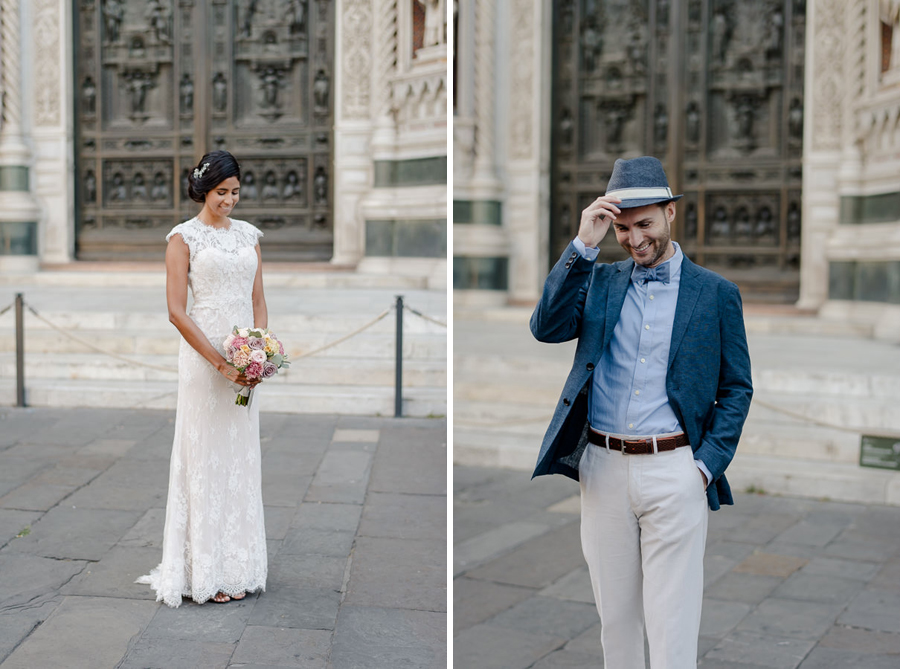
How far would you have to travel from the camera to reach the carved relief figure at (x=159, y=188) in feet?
30.3

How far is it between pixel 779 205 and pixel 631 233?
827 cm

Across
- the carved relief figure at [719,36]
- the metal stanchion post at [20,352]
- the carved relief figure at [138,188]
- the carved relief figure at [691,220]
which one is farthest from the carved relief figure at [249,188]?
the metal stanchion post at [20,352]

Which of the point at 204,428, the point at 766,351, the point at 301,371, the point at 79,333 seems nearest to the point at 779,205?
the point at 766,351

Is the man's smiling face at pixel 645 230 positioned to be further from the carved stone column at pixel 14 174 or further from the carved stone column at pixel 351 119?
the carved stone column at pixel 351 119

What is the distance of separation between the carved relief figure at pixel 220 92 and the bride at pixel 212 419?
21.9 feet

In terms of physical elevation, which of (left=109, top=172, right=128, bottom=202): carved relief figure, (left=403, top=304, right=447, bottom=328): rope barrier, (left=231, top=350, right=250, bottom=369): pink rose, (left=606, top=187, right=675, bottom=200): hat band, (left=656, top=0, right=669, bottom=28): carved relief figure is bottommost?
(left=403, top=304, right=447, bottom=328): rope barrier

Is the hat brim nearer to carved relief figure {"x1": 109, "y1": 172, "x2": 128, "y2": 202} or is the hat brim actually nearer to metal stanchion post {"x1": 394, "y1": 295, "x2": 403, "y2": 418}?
metal stanchion post {"x1": 394, "y1": 295, "x2": 403, "y2": 418}

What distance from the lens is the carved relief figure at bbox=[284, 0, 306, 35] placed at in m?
9.67

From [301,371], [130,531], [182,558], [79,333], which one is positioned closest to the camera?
[182,558]

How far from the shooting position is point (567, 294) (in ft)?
7.97

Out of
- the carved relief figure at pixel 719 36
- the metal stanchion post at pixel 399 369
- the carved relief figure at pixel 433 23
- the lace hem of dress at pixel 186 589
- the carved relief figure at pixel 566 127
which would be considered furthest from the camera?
the carved relief figure at pixel 566 127

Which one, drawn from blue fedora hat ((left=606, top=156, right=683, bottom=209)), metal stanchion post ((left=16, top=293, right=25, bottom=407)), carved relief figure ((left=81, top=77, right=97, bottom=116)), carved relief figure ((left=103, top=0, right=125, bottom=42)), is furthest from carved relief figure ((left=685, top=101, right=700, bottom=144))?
blue fedora hat ((left=606, top=156, right=683, bottom=209))

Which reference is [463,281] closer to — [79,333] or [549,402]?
[549,402]

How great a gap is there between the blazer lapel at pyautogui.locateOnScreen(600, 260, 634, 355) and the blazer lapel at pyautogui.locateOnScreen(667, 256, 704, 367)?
5.4 inches
